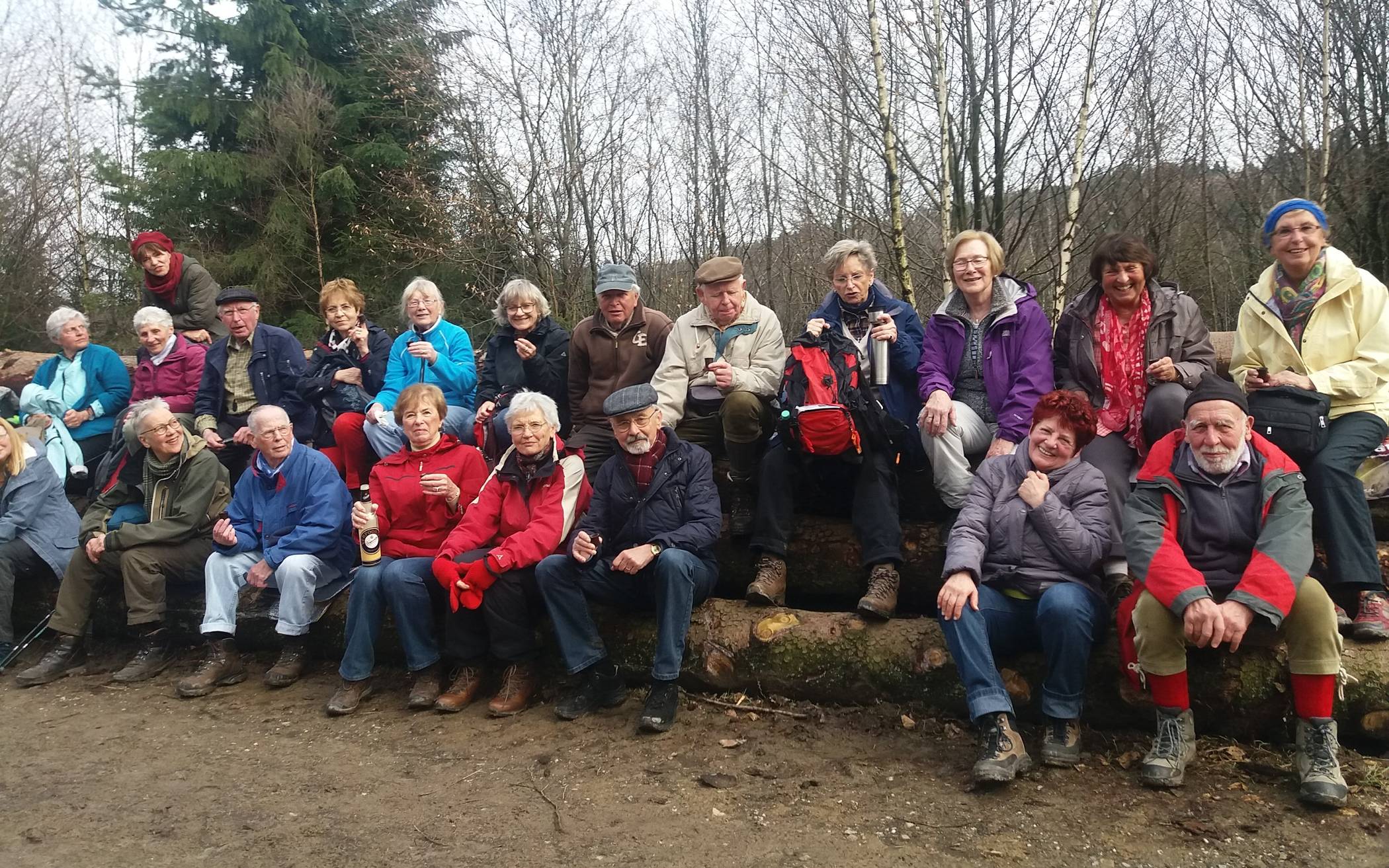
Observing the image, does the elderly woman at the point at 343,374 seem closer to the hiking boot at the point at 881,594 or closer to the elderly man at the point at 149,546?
the elderly man at the point at 149,546

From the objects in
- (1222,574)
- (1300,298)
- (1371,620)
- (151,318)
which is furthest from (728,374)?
(151,318)

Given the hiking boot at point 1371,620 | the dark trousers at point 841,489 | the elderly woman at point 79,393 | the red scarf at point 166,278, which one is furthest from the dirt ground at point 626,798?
the red scarf at point 166,278

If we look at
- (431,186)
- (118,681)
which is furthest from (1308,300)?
(431,186)

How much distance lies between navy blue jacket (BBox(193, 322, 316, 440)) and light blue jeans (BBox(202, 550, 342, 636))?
4.70 ft

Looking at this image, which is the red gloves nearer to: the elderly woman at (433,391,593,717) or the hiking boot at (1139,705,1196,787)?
the elderly woman at (433,391,593,717)

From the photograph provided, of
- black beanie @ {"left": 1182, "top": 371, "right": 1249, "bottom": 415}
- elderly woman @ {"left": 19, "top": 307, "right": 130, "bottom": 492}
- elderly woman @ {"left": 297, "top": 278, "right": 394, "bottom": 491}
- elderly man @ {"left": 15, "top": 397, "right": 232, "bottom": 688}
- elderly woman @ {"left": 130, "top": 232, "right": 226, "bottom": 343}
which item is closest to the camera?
black beanie @ {"left": 1182, "top": 371, "right": 1249, "bottom": 415}

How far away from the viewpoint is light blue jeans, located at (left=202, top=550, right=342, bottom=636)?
499 centimetres

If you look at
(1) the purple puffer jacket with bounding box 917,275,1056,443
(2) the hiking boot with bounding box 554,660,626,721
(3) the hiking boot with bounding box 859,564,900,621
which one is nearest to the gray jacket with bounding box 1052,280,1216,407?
(1) the purple puffer jacket with bounding box 917,275,1056,443

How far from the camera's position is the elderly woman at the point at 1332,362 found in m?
3.69

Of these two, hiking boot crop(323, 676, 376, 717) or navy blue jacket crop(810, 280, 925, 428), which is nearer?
hiking boot crop(323, 676, 376, 717)

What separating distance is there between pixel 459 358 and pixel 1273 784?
17.4 feet

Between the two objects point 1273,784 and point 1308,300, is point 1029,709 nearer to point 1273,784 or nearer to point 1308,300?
point 1273,784

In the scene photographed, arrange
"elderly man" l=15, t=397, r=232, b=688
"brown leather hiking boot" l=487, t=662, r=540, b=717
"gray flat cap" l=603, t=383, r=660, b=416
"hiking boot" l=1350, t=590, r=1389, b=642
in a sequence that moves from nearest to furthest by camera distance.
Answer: "hiking boot" l=1350, t=590, r=1389, b=642 → "gray flat cap" l=603, t=383, r=660, b=416 → "brown leather hiking boot" l=487, t=662, r=540, b=717 → "elderly man" l=15, t=397, r=232, b=688

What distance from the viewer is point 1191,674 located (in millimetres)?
3652
